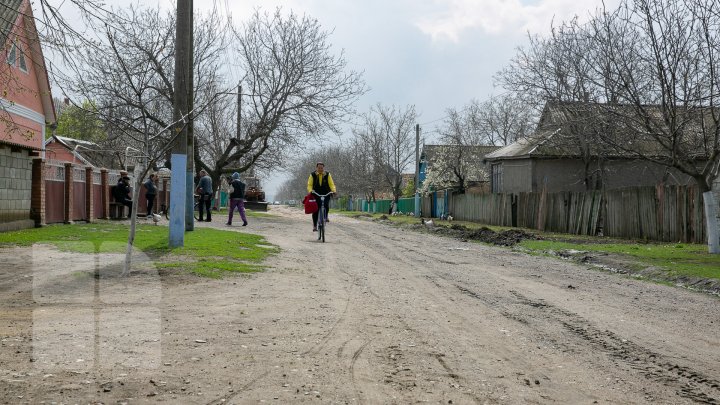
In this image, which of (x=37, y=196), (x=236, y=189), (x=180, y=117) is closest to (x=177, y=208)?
(x=180, y=117)

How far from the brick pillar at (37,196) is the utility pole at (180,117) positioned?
687 cm

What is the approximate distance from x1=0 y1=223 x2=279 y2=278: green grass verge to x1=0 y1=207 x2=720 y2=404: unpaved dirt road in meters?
0.82

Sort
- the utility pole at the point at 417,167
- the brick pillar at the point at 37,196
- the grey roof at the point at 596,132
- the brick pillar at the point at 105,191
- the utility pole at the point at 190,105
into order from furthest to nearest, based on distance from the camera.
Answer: the utility pole at the point at 417,167 → the brick pillar at the point at 105,191 → the brick pillar at the point at 37,196 → the grey roof at the point at 596,132 → the utility pole at the point at 190,105

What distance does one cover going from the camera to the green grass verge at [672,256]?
1238 cm

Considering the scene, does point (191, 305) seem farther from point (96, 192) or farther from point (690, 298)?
point (96, 192)

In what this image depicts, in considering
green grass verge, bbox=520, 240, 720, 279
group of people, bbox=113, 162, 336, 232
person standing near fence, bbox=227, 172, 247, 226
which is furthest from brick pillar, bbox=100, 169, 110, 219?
green grass verge, bbox=520, 240, 720, 279

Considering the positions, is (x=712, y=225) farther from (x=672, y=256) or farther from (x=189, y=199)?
(x=189, y=199)

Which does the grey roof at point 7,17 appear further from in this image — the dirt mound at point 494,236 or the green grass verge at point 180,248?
the dirt mound at point 494,236

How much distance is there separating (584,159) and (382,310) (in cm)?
2914

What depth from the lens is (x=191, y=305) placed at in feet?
25.0
